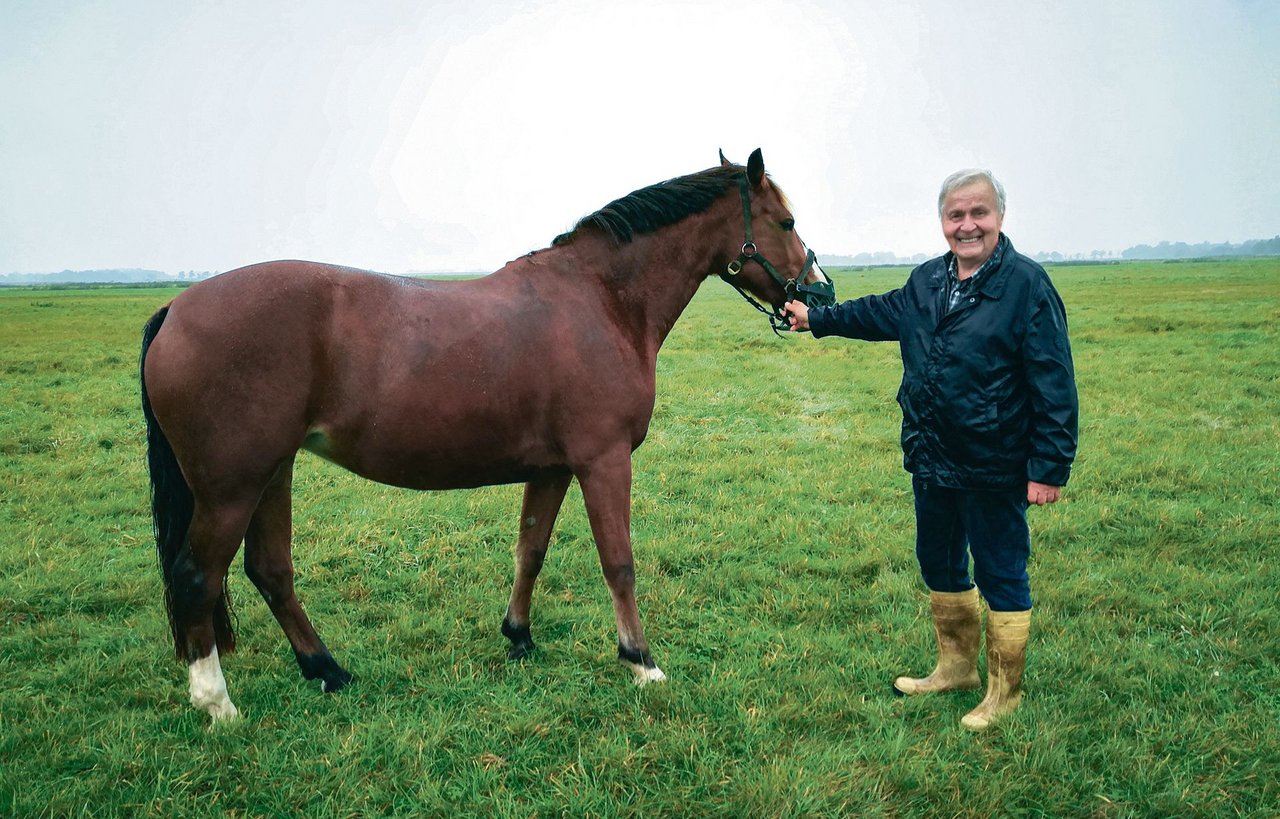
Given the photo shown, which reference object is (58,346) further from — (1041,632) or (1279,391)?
(1279,391)

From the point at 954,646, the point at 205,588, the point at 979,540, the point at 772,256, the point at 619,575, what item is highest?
the point at 772,256

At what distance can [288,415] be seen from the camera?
3.66 metres

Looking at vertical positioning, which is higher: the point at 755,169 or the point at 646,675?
the point at 755,169

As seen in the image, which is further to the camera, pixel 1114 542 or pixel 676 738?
pixel 1114 542

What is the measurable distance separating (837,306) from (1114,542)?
3834 millimetres

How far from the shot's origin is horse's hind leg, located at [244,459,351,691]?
4.11 m

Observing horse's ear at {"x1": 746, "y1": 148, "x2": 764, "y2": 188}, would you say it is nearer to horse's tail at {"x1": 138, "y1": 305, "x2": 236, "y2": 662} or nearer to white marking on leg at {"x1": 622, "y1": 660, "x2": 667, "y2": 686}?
white marking on leg at {"x1": 622, "y1": 660, "x2": 667, "y2": 686}

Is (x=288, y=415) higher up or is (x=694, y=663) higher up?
(x=288, y=415)

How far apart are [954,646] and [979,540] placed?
0.74 m

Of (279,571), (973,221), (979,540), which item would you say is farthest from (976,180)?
(279,571)

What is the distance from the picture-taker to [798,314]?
4324mm

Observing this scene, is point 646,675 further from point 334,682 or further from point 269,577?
point 269,577

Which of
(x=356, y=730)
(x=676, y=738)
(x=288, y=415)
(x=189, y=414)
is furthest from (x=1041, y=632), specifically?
(x=189, y=414)

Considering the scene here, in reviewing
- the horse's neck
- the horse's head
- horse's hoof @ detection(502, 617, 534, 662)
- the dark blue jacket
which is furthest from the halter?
horse's hoof @ detection(502, 617, 534, 662)
